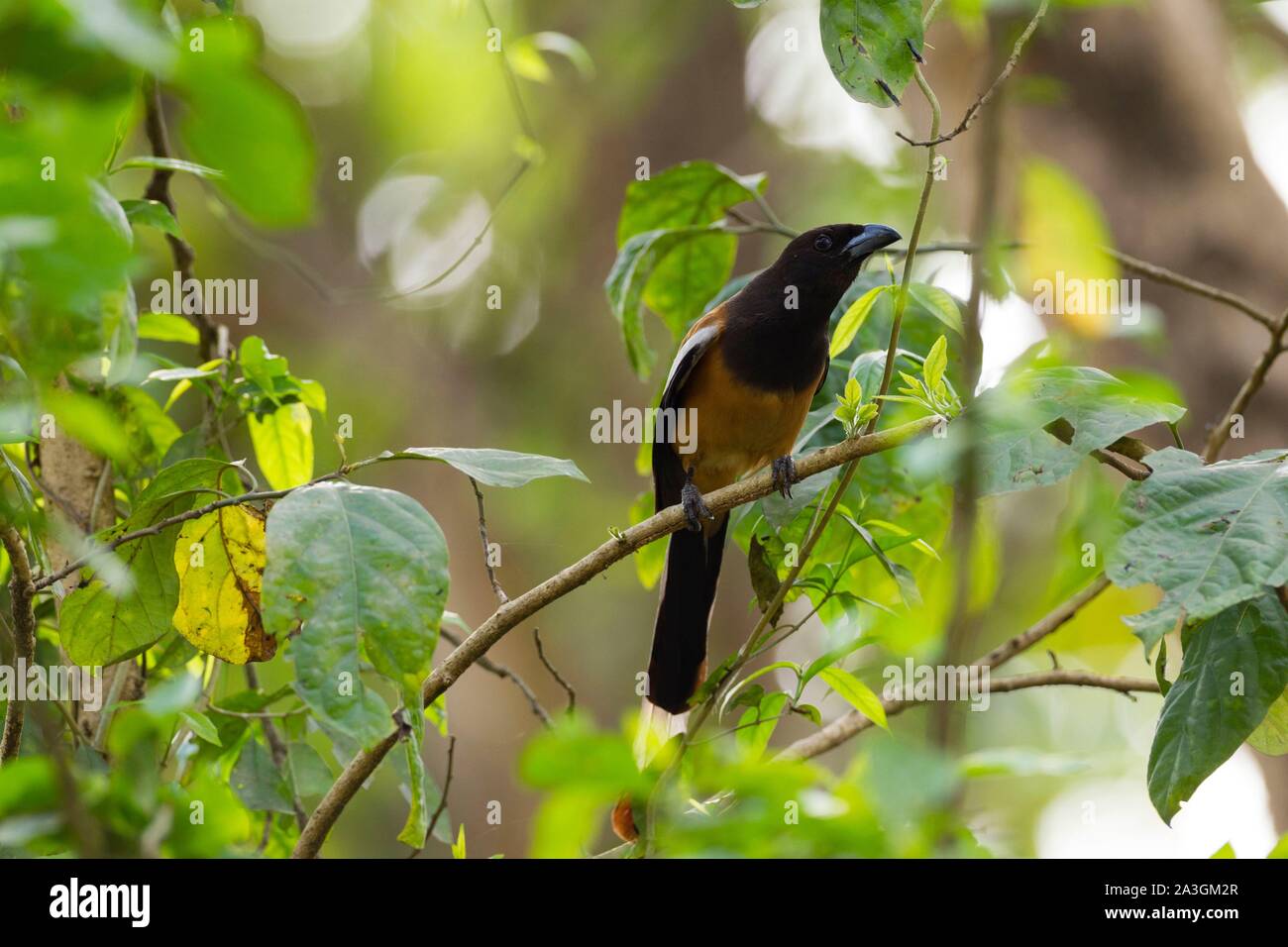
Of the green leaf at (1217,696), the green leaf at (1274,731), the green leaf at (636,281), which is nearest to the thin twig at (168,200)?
the green leaf at (636,281)

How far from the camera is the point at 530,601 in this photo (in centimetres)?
193

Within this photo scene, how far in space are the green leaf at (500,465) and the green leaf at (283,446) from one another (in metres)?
0.95

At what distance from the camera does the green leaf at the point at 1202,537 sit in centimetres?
165

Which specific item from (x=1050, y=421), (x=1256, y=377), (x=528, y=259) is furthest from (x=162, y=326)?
(x=528, y=259)

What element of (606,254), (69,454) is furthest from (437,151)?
(69,454)

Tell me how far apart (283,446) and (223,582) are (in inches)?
27.1

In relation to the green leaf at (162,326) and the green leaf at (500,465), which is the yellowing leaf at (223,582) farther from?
the green leaf at (162,326)

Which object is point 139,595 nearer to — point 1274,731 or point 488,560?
point 488,560

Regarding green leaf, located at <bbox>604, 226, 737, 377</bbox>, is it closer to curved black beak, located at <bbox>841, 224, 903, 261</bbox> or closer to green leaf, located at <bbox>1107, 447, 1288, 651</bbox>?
curved black beak, located at <bbox>841, 224, 903, 261</bbox>

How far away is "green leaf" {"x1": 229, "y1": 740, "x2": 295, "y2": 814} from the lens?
249 cm

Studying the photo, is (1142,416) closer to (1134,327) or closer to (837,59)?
(837,59)

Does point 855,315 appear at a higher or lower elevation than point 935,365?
higher

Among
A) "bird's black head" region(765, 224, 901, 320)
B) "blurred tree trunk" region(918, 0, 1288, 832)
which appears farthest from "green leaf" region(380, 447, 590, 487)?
"blurred tree trunk" region(918, 0, 1288, 832)

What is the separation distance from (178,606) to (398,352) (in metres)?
7.57
